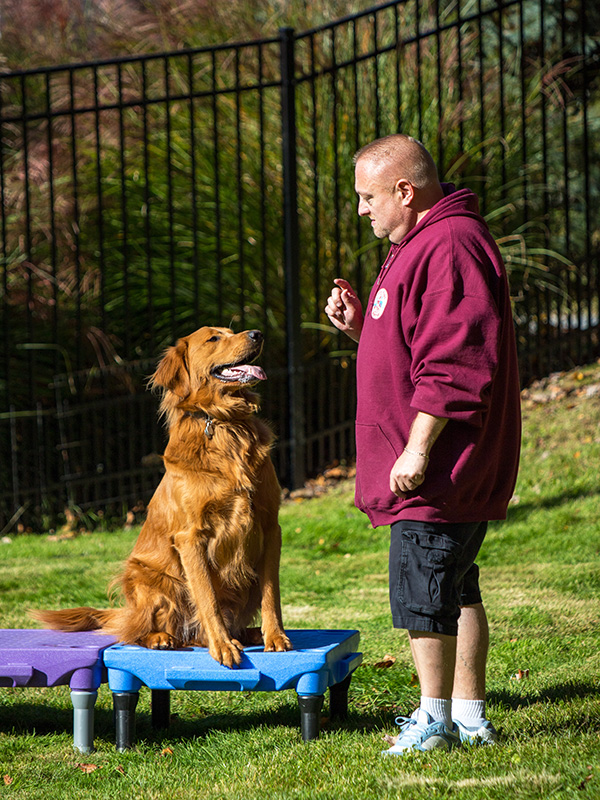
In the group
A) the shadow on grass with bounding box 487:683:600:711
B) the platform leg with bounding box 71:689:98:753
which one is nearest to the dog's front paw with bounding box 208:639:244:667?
the platform leg with bounding box 71:689:98:753

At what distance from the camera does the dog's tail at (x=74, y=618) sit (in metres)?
3.60

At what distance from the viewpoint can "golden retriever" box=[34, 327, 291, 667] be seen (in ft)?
10.4

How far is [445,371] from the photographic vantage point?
2.62 meters

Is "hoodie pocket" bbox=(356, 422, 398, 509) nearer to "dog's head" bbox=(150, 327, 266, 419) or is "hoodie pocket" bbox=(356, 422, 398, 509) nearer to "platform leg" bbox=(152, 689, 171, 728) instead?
"dog's head" bbox=(150, 327, 266, 419)

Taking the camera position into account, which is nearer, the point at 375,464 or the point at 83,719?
the point at 375,464

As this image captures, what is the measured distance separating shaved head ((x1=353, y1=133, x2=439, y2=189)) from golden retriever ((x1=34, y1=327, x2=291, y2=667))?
845 mm

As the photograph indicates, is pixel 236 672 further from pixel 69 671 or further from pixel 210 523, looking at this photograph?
pixel 69 671

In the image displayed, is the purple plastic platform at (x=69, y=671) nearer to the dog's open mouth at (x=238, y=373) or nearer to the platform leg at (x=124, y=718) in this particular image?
the platform leg at (x=124, y=718)

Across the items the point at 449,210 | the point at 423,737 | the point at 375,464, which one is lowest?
the point at 423,737

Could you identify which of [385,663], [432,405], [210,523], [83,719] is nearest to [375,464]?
[432,405]

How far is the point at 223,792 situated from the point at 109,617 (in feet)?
3.45

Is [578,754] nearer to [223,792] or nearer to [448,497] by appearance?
[448,497]

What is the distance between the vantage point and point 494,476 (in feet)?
9.14

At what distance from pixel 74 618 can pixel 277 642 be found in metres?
0.93
